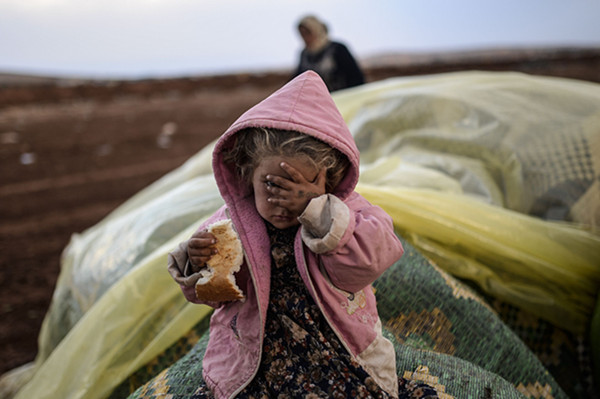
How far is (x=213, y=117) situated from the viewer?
30.7ft

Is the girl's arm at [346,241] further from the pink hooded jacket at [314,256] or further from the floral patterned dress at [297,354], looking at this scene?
the floral patterned dress at [297,354]

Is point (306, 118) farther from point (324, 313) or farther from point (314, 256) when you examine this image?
point (324, 313)

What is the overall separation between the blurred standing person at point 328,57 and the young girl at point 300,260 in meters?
2.48

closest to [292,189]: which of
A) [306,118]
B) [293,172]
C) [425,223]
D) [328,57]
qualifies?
[293,172]

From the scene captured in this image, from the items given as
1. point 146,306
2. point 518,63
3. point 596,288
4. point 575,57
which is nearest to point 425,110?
point 596,288

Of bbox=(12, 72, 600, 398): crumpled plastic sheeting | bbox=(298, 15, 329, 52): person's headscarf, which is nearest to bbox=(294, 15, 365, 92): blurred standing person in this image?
bbox=(298, 15, 329, 52): person's headscarf

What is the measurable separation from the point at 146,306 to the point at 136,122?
7.92 m

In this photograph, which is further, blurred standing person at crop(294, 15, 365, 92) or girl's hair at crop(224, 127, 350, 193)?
blurred standing person at crop(294, 15, 365, 92)

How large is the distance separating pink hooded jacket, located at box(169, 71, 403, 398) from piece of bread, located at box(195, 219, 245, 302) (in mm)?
29

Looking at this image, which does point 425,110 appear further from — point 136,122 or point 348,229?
point 136,122

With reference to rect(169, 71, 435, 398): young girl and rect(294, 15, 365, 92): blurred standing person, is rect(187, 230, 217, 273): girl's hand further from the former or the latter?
rect(294, 15, 365, 92): blurred standing person

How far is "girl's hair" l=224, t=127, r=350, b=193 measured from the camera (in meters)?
0.98

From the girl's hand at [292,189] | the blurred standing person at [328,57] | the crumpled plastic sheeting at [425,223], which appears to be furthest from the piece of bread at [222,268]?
the blurred standing person at [328,57]

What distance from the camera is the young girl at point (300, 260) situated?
963 mm
